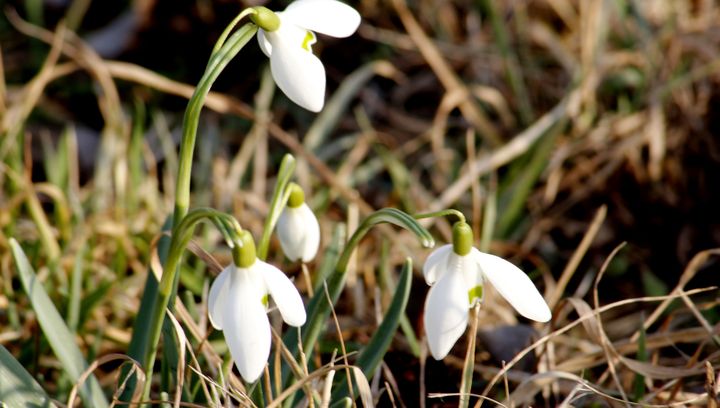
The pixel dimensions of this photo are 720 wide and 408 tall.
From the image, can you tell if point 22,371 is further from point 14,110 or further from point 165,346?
point 14,110

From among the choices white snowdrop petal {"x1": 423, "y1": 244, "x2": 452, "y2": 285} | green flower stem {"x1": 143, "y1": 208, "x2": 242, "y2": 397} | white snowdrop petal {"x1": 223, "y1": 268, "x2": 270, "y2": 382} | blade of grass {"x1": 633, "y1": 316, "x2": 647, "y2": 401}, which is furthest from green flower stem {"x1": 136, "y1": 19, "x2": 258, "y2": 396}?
blade of grass {"x1": 633, "y1": 316, "x2": 647, "y2": 401}

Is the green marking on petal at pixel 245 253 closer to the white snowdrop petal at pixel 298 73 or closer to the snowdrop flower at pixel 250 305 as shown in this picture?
the snowdrop flower at pixel 250 305

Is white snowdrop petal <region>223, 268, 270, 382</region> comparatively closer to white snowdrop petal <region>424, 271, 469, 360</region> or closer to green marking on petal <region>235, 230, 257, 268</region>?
green marking on petal <region>235, 230, 257, 268</region>

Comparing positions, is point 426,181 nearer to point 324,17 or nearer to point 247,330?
point 324,17

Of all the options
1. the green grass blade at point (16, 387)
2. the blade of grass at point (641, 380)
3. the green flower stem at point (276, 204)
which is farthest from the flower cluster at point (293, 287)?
the blade of grass at point (641, 380)

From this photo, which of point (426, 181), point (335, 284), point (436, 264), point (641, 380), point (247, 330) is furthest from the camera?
point (426, 181)

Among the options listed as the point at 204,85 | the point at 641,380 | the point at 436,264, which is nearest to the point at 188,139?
the point at 204,85
